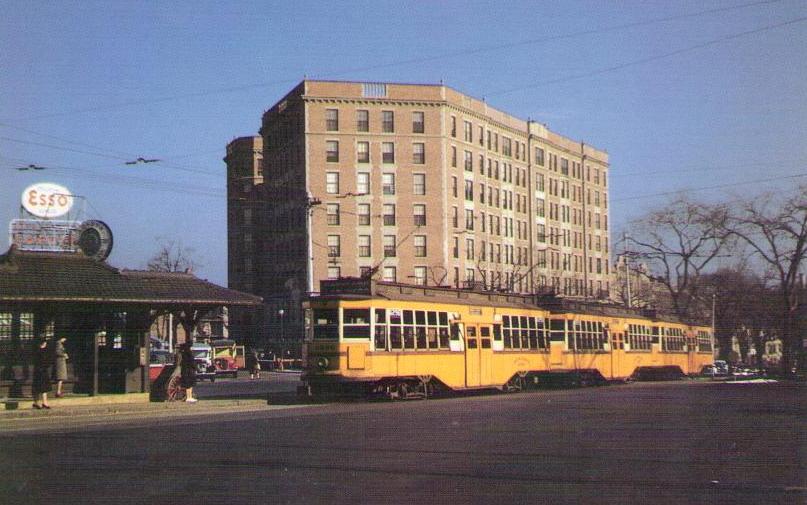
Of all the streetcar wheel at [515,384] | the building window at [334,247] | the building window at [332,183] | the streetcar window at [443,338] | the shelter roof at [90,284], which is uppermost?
the building window at [332,183]

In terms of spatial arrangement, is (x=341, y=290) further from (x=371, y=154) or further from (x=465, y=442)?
(x=371, y=154)

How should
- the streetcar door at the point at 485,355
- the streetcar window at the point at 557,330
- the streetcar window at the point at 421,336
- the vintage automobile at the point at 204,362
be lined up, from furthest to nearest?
the vintage automobile at the point at 204,362 < the streetcar window at the point at 557,330 < the streetcar door at the point at 485,355 < the streetcar window at the point at 421,336

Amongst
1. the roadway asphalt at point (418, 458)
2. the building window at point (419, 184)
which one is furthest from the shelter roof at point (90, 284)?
the building window at point (419, 184)

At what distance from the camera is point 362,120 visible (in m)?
71.9

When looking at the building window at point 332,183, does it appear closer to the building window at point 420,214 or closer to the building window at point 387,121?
the building window at point 387,121

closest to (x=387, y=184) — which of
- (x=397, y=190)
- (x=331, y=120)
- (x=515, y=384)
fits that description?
(x=397, y=190)

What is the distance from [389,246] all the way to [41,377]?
51507 mm

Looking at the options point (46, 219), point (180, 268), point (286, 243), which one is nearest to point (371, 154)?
point (286, 243)

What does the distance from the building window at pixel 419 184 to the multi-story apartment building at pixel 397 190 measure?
0.26 feet

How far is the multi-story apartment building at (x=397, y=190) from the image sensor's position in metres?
70.7

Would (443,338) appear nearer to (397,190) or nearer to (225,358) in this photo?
(225,358)

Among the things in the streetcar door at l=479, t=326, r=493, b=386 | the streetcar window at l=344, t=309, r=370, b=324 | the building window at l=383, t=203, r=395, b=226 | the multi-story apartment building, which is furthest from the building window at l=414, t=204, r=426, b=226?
the streetcar window at l=344, t=309, r=370, b=324

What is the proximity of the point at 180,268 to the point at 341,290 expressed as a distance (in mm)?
55623

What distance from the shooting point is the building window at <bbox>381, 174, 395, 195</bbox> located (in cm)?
7219
